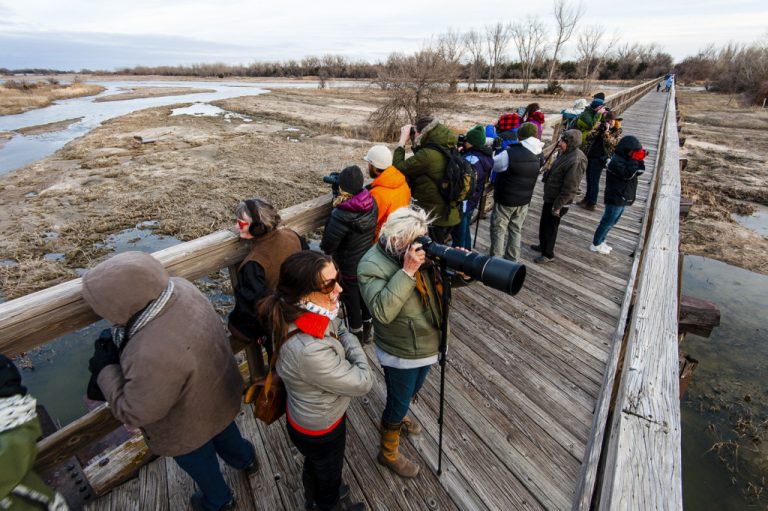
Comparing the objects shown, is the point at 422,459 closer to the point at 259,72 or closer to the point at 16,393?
the point at 16,393

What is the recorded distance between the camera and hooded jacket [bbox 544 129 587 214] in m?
3.89

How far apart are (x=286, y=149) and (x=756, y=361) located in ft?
54.6

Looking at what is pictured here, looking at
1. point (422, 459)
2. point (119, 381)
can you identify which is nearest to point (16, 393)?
point (119, 381)

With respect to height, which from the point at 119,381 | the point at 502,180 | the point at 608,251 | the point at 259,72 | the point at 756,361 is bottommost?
the point at 756,361

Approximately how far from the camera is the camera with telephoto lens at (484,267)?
150cm

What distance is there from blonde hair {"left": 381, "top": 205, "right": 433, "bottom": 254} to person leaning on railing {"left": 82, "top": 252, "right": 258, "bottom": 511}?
879 millimetres

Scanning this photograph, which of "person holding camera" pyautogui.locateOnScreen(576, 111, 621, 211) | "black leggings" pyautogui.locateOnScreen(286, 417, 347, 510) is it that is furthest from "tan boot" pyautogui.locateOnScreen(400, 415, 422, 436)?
"person holding camera" pyautogui.locateOnScreen(576, 111, 621, 211)

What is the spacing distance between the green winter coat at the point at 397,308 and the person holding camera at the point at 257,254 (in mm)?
465

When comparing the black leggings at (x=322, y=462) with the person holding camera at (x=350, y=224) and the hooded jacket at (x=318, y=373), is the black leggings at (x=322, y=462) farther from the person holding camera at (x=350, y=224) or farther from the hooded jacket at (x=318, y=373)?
the person holding camera at (x=350, y=224)

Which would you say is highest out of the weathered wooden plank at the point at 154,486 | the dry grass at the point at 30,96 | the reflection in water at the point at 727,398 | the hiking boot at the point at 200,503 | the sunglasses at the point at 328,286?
the dry grass at the point at 30,96

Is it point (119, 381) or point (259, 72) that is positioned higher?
point (259, 72)

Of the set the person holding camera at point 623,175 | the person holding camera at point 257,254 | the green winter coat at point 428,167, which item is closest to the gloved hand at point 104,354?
the person holding camera at point 257,254

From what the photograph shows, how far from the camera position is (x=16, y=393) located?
118cm

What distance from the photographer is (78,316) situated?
1470 millimetres
